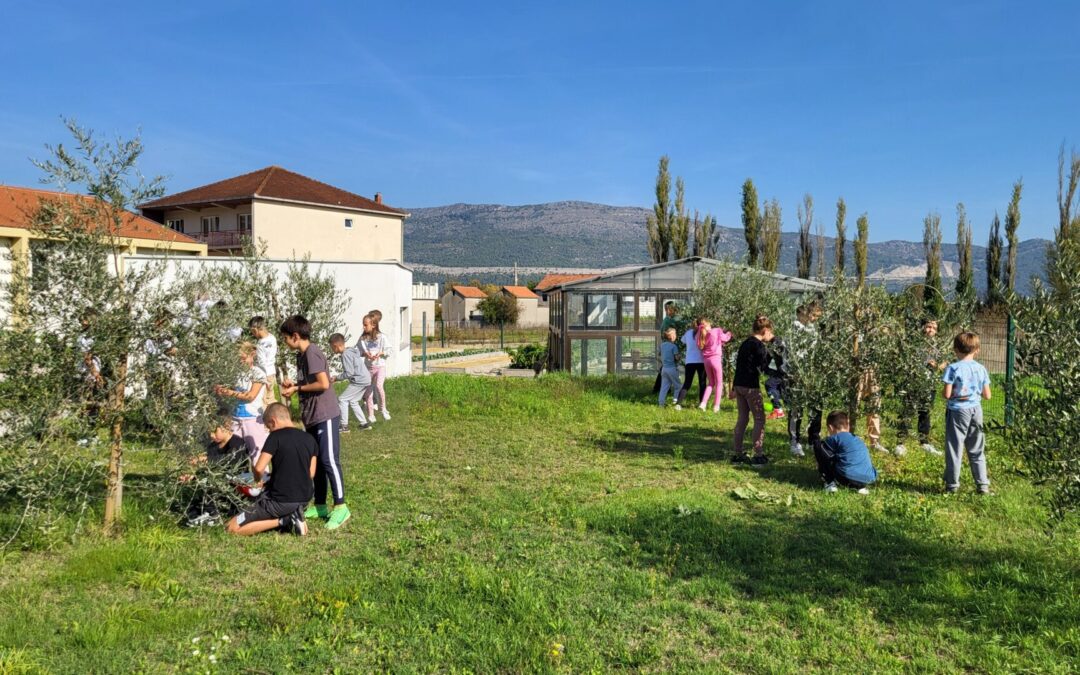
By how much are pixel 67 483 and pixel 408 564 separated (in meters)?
2.82

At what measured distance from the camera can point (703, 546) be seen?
5.86m

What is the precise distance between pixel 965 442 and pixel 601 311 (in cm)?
1443

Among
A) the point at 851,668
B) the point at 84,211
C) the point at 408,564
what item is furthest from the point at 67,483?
the point at 851,668

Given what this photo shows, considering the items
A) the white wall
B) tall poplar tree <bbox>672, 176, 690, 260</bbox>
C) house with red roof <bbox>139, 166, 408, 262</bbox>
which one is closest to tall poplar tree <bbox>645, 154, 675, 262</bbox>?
tall poplar tree <bbox>672, 176, 690, 260</bbox>

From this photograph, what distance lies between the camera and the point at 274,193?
4241 cm

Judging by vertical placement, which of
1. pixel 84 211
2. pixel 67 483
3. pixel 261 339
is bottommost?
pixel 67 483

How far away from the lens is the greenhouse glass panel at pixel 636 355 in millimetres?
21094

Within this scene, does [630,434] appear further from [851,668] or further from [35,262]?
[35,262]

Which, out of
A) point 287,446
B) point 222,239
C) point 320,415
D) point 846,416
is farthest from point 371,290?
point 222,239

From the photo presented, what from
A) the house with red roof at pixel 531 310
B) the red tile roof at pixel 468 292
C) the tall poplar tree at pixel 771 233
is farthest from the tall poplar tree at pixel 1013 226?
the red tile roof at pixel 468 292

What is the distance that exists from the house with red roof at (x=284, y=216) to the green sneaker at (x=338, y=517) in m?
36.6

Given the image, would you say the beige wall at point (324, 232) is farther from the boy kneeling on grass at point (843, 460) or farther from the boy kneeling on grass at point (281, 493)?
the boy kneeling on grass at point (281, 493)

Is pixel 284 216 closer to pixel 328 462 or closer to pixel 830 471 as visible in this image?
pixel 328 462

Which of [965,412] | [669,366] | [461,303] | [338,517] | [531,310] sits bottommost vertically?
[338,517]
